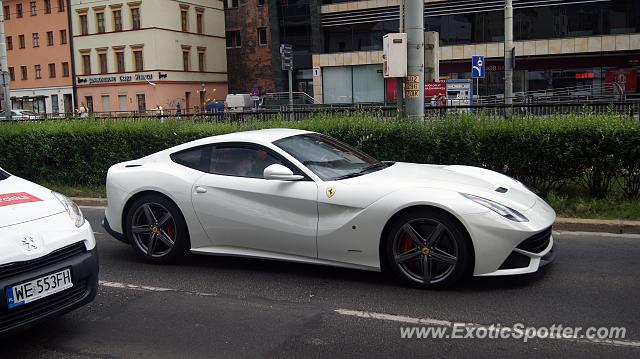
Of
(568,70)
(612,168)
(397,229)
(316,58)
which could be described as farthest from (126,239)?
(316,58)

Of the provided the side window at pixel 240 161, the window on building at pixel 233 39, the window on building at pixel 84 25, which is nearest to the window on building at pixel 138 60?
the window on building at pixel 84 25

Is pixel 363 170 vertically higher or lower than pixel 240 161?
lower

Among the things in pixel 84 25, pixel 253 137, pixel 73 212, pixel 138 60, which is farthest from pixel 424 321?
pixel 84 25

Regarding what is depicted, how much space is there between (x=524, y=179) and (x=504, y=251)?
4.02 meters

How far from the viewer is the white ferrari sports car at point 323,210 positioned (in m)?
5.26

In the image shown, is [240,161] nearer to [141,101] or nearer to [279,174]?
[279,174]

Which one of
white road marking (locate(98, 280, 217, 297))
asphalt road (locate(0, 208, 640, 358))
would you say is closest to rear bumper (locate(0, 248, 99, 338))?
asphalt road (locate(0, 208, 640, 358))

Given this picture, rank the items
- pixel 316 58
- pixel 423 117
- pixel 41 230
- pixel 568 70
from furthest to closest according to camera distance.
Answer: pixel 316 58, pixel 568 70, pixel 423 117, pixel 41 230

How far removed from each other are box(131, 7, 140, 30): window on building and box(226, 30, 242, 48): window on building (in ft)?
30.0

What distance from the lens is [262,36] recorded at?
2176 inches

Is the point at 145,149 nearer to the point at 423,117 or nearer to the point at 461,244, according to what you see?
the point at 423,117

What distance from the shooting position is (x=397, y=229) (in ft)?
17.8

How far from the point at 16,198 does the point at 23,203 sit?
0.11m

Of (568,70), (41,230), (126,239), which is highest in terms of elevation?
(568,70)
